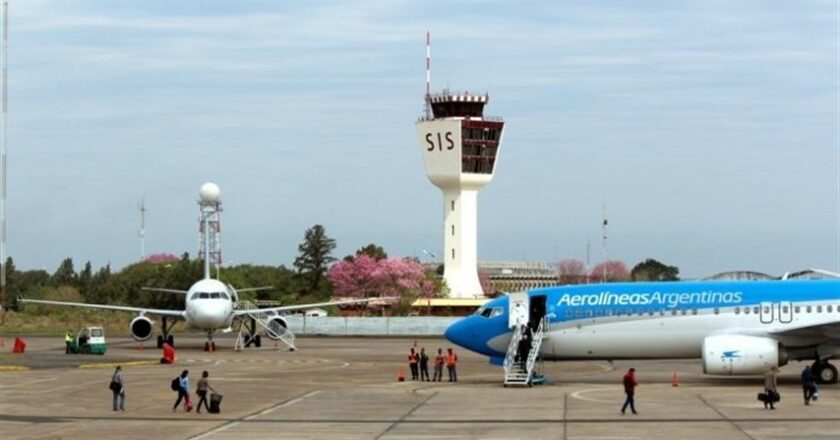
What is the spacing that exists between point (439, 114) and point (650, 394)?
9023 cm

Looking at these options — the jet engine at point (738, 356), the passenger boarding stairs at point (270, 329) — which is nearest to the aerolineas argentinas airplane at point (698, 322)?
the jet engine at point (738, 356)

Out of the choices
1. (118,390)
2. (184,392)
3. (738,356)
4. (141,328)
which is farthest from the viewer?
(141,328)

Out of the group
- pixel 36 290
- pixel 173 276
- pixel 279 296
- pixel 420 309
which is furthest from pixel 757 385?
pixel 36 290

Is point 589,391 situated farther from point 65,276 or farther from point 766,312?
point 65,276

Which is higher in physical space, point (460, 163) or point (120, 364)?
point (460, 163)

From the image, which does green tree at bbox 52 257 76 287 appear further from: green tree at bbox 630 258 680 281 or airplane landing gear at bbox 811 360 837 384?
airplane landing gear at bbox 811 360 837 384

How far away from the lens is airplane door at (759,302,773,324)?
4856 centimetres

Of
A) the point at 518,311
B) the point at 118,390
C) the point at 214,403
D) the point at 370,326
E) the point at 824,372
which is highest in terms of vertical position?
the point at 518,311

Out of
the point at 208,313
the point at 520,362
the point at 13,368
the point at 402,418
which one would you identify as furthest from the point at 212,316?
the point at 402,418

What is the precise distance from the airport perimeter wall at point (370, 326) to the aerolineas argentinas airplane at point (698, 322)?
157 ft

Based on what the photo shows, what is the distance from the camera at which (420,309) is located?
131125mm

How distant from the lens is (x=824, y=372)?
160ft

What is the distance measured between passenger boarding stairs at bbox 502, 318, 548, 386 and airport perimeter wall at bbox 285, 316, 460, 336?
47.9m

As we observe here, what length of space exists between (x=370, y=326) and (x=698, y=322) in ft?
181
